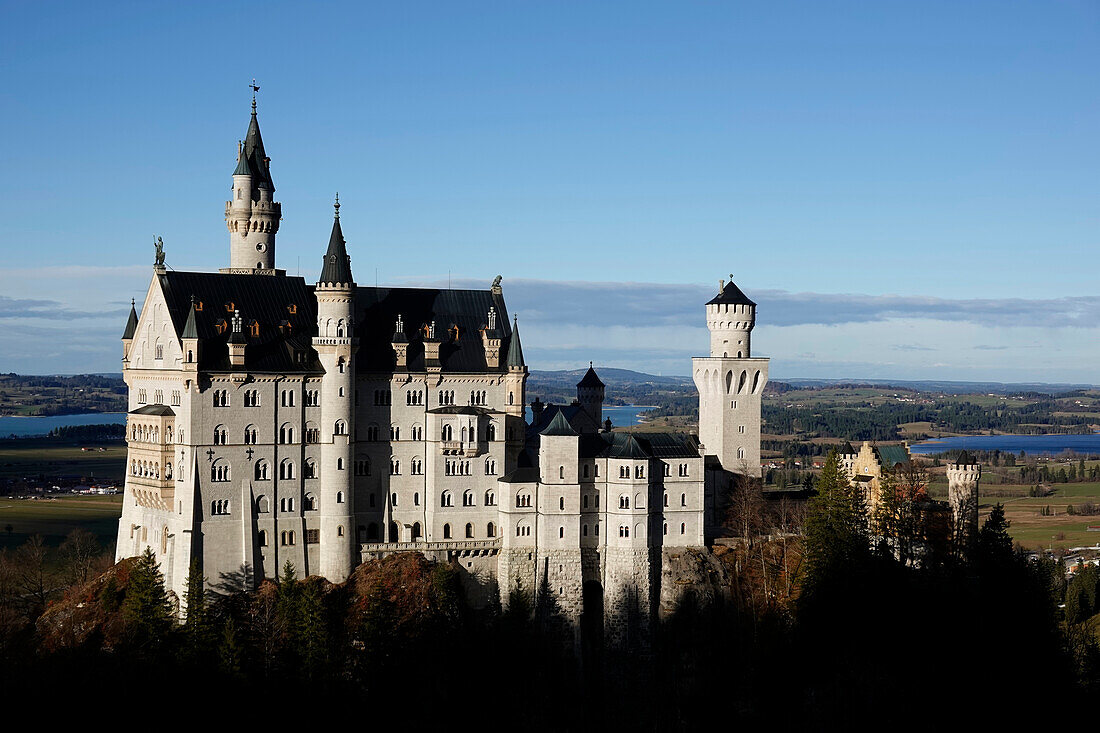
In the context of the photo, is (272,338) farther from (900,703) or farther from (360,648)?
(900,703)

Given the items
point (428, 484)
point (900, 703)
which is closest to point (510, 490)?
point (428, 484)

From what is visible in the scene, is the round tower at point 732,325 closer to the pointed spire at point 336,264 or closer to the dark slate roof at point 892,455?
the dark slate roof at point 892,455

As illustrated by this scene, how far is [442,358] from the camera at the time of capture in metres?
94.9

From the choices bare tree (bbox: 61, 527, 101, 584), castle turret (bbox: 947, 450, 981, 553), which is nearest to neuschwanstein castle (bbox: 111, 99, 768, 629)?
bare tree (bbox: 61, 527, 101, 584)

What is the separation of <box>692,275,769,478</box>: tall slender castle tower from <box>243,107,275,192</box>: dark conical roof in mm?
34666

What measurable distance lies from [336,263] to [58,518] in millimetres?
85020

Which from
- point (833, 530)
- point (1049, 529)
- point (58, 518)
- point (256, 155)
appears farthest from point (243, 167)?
point (1049, 529)

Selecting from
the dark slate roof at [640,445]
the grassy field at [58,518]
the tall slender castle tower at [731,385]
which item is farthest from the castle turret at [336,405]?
the grassy field at [58,518]

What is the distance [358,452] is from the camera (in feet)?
304

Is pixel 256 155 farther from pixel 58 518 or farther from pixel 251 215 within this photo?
pixel 58 518

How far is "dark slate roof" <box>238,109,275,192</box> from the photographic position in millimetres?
99312

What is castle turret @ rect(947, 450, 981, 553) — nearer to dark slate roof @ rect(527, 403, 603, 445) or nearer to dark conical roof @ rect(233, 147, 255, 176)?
dark slate roof @ rect(527, 403, 603, 445)

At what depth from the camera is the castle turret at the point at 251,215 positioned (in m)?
98.6

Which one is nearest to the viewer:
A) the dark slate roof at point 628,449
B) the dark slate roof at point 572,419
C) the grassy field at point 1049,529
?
the dark slate roof at point 628,449
